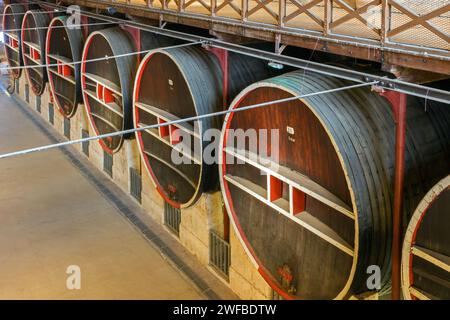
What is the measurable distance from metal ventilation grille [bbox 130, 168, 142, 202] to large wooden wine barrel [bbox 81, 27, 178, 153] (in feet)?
1.94

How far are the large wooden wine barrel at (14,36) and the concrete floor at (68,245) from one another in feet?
15.4

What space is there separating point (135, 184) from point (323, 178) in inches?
247

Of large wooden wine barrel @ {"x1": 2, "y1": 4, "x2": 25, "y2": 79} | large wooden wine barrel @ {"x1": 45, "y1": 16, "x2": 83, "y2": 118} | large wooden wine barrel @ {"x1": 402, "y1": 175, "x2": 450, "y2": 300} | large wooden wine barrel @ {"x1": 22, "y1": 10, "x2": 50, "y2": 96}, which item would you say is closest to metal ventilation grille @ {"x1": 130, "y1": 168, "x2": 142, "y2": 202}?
large wooden wine barrel @ {"x1": 45, "y1": 16, "x2": 83, "y2": 118}

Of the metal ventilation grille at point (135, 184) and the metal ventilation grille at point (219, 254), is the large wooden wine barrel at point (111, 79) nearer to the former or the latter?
the metal ventilation grille at point (135, 184)

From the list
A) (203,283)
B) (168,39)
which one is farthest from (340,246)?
(168,39)

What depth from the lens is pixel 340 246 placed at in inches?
191

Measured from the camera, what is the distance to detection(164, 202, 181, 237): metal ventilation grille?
30.1 feet

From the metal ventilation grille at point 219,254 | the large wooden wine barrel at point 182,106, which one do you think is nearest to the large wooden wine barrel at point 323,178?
the large wooden wine barrel at point 182,106

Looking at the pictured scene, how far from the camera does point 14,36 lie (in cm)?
1667

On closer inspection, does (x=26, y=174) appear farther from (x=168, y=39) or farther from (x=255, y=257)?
(x=255, y=257)

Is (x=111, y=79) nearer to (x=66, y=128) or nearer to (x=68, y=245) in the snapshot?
(x=68, y=245)

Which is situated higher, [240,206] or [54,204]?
[240,206]

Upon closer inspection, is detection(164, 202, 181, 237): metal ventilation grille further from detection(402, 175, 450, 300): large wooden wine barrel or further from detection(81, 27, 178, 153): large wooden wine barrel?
detection(402, 175, 450, 300): large wooden wine barrel
